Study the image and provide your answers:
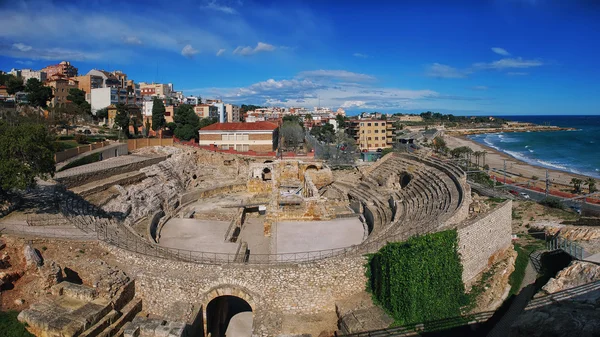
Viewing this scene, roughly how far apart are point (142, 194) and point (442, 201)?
67.8 feet

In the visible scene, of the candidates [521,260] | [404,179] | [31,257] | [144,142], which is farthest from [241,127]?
[521,260]

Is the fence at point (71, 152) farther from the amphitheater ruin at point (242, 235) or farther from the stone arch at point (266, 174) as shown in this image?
the stone arch at point (266, 174)

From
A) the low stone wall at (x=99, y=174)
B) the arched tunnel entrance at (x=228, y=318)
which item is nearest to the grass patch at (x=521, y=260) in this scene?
the arched tunnel entrance at (x=228, y=318)

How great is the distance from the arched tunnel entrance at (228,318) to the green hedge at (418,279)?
642 centimetres

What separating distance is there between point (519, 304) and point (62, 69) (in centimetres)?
10841

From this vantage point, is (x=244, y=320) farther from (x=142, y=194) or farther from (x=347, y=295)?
(x=142, y=194)

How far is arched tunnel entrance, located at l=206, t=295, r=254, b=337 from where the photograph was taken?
16094mm

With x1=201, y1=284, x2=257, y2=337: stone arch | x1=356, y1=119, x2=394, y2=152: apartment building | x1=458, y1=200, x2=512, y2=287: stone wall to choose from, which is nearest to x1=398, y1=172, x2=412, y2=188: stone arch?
x1=458, y1=200, x2=512, y2=287: stone wall

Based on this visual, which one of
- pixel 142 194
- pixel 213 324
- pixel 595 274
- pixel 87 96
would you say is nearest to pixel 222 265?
pixel 213 324

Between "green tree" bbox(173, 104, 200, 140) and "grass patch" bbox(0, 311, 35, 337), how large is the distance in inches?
1673

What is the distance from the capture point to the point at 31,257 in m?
14.2

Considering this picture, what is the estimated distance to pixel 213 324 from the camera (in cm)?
1653

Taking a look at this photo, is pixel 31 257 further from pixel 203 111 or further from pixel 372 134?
pixel 203 111

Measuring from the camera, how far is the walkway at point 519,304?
45.8ft
